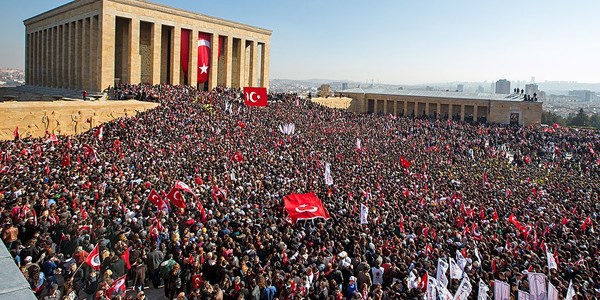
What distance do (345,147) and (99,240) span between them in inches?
774

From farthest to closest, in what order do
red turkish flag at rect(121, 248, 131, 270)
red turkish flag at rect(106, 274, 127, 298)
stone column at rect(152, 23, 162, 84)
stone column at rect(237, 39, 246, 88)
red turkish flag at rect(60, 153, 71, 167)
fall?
stone column at rect(237, 39, 246, 88), stone column at rect(152, 23, 162, 84), red turkish flag at rect(60, 153, 71, 167), red turkish flag at rect(121, 248, 131, 270), red turkish flag at rect(106, 274, 127, 298)

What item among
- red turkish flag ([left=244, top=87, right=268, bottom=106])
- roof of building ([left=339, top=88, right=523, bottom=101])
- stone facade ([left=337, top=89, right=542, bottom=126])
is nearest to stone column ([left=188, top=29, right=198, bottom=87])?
red turkish flag ([left=244, top=87, right=268, bottom=106])

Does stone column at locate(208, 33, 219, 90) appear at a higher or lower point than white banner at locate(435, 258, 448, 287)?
higher

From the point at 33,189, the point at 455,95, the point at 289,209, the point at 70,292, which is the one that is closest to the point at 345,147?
the point at 289,209

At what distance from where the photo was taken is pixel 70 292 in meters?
7.29

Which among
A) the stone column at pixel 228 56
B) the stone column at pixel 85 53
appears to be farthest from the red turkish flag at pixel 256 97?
the stone column at pixel 85 53

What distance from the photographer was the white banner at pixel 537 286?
28.7 feet

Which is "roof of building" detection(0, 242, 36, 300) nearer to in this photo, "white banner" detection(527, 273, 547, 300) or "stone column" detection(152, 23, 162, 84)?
"white banner" detection(527, 273, 547, 300)

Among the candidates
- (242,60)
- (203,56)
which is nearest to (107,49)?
(203,56)

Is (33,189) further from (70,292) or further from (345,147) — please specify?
(345,147)

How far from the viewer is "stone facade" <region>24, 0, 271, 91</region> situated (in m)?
38.4

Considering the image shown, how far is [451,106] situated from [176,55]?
32131 mm

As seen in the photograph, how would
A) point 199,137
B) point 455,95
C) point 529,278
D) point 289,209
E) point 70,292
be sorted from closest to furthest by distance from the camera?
point 70,292, point 529,278, point 289,209, point 199,137, point 455,95

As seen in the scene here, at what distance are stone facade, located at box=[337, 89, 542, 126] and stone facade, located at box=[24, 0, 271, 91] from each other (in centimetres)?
1668
